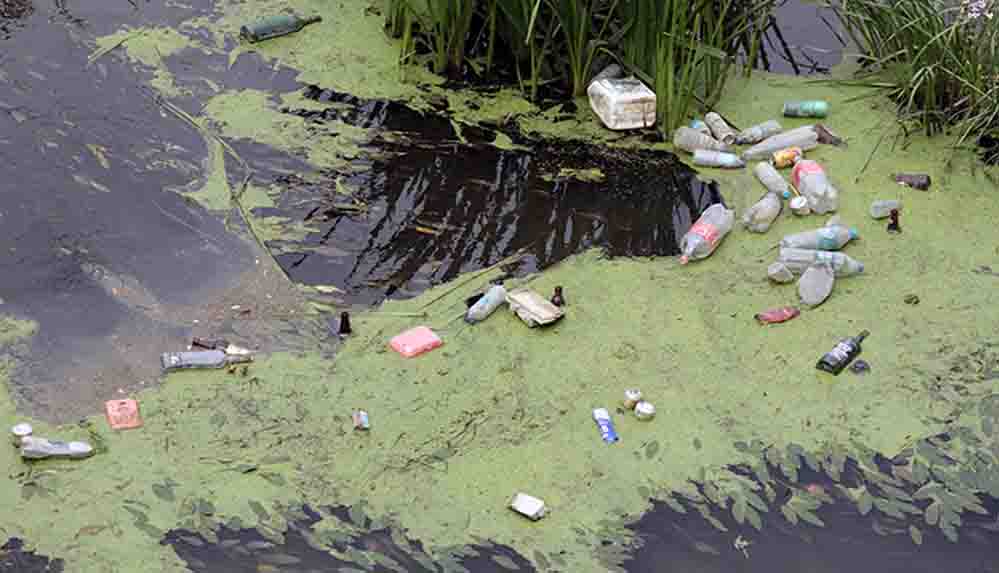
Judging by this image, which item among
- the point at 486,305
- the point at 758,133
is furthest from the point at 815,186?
the point at 486,305

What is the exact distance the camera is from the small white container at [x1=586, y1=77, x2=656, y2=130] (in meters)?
4.77

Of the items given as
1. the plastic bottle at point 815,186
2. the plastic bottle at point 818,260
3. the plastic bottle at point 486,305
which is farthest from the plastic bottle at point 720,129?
the plastic bottle at point 486,305

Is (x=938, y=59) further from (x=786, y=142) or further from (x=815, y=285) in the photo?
(x=815, y=285)

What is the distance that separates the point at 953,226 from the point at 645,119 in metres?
1.17

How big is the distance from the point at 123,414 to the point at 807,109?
2821 millimetres

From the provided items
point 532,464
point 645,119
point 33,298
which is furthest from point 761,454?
point 33,298

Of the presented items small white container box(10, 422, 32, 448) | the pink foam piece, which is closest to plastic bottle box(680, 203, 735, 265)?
the pink foam piece

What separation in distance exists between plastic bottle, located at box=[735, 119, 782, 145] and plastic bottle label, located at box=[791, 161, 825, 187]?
0.26 m

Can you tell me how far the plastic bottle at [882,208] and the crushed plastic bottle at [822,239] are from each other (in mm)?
191

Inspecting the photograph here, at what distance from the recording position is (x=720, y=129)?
15.7ft

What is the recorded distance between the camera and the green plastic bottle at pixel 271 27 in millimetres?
5227

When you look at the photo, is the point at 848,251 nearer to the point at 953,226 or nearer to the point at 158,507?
the point at 953,226

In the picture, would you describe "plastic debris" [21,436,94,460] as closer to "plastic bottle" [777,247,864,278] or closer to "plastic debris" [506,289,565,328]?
"plastic debris" [506,289,565,328]

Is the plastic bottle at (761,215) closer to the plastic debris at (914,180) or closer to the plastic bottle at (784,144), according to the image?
the plastic bottle at (784,144)
